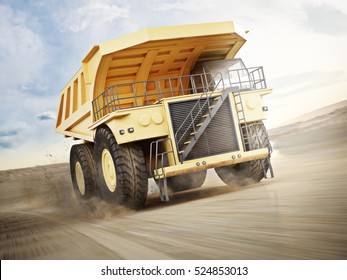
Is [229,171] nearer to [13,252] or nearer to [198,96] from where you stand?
[198,96]

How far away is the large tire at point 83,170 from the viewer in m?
9.66

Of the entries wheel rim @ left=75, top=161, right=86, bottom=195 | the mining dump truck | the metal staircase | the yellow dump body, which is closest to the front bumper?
the mining dump truck

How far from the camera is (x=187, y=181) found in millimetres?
10109

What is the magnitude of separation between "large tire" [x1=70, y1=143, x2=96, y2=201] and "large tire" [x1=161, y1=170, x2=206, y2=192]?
1.84 metres

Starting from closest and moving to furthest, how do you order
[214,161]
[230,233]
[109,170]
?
1. [230,233]
2. [214,161]
3. [109,170]

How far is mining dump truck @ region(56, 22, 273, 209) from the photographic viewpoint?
269 inches

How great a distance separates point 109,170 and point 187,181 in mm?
3044

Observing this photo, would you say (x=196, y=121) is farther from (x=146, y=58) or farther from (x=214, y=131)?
(x=146, y=58)

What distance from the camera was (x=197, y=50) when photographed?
828cm

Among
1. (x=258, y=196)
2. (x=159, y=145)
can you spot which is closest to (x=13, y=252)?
(x=258, y=196)

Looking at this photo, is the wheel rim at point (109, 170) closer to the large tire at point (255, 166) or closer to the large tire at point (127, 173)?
the large tire at point (127, 173)

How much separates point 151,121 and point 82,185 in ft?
13.0

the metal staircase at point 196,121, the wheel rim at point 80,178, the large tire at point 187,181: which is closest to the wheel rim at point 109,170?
the metal staircase at point 196,121

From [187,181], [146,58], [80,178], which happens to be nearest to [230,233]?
[146,58]
